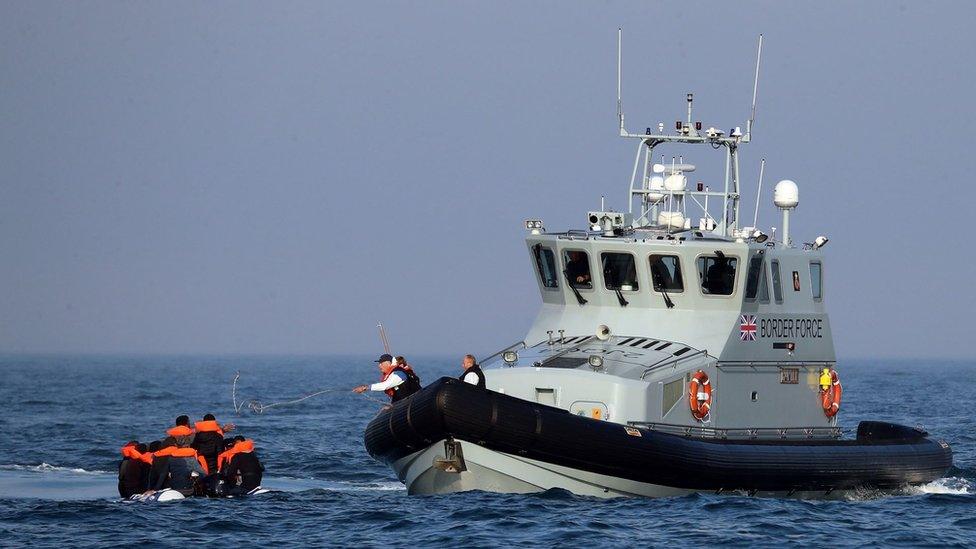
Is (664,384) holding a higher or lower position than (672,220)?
lower

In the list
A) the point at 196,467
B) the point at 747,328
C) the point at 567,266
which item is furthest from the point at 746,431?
the point at 196,467

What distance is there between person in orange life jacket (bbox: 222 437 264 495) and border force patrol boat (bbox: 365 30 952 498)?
1.51 meters

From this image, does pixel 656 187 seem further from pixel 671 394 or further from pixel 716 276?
pixel 671 394

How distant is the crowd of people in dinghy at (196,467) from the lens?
729 inches

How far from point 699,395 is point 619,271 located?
204cm

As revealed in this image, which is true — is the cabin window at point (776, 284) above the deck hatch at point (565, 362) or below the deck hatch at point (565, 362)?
above

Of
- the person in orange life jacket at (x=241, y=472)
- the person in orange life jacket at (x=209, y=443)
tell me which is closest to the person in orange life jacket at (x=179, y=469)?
the person in orange life jacket at (x=209, y=443)

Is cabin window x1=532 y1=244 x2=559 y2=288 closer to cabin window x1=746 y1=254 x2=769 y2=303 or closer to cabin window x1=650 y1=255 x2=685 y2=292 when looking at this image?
cabin window x1=650 y1=255 x2=685 y2=292

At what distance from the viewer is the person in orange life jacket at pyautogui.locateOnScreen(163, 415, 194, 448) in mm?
18969

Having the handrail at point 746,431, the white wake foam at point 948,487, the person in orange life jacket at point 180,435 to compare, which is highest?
the handrail at point 746,431

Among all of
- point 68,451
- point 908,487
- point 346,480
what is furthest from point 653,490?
point 68,451

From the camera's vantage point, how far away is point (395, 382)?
60.5 ft

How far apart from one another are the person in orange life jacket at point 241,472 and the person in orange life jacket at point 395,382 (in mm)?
1562

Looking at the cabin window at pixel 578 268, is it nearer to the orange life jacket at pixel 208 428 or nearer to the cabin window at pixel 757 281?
the cabin window at pixel 757 281
